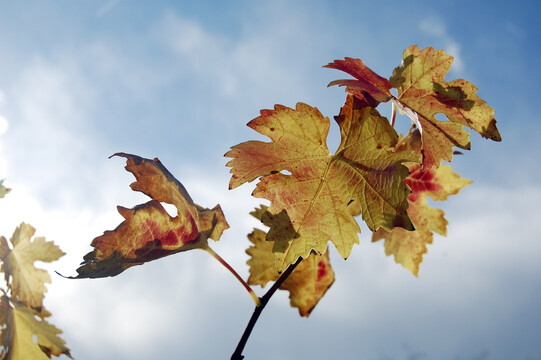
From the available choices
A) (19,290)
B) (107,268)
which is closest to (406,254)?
(107,268)

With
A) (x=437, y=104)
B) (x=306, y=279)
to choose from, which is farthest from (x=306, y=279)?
(x=437, y=104)

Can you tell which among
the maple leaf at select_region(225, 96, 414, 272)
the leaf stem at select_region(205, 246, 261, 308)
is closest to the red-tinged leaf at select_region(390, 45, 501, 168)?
the maple leaf at select_region(225, 96, 414, 272)

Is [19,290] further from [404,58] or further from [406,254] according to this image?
[404,58]

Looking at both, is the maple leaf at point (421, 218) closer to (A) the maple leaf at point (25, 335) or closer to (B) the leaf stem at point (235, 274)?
(B) the leaf stem at point (235, 274)

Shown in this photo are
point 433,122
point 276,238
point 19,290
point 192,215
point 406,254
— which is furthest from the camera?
point 19,290

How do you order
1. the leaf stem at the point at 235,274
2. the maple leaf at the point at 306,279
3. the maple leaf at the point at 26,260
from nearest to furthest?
the leaf stem at the point at 235,274
the maple leaf at the point at 306,279
the maple leaf at the point at 26,260

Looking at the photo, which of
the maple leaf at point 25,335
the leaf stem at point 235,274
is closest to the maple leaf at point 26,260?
the maple leaf at point 25,335
